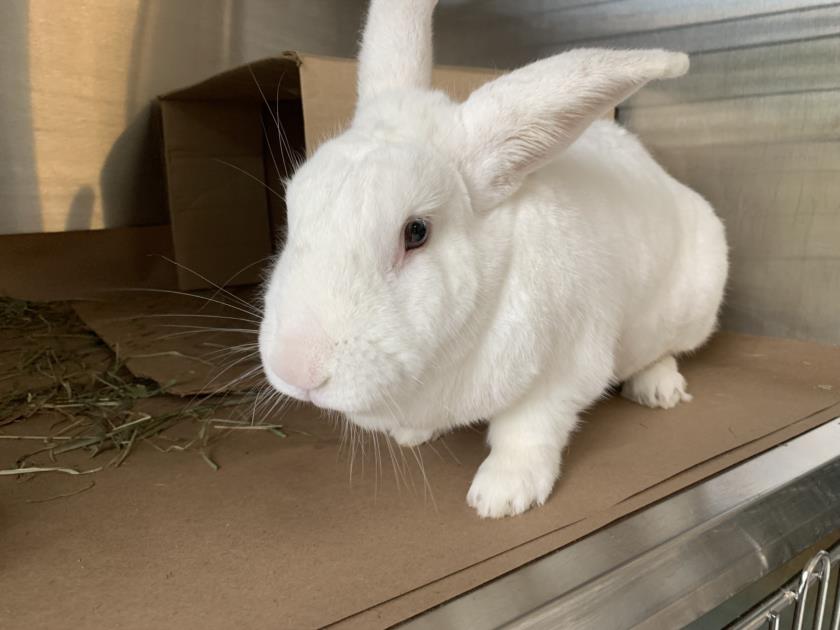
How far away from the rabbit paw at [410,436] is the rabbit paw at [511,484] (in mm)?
207

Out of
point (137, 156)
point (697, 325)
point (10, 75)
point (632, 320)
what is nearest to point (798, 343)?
point (697, 325)

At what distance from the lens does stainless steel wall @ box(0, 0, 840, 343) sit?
1.74m

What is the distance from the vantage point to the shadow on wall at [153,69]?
7.22 feet

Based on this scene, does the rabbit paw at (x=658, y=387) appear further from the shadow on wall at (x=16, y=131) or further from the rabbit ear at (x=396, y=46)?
the shadow on wall at (x=16, y=131)

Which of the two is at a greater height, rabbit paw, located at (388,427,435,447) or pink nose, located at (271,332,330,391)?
pink nose, located at (271,332,330,391)

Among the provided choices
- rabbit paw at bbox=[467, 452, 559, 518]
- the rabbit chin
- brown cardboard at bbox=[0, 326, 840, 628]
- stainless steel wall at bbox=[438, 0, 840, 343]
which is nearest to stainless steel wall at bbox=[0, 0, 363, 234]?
stainless steel wall at bbox=[438, 0, 840, 343]

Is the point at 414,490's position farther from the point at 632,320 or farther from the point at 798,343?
the point at 798,343

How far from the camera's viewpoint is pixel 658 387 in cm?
153

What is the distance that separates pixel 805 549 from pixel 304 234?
0.86 m

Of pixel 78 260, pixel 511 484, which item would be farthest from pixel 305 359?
pixel 78 260

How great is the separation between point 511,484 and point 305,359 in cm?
41

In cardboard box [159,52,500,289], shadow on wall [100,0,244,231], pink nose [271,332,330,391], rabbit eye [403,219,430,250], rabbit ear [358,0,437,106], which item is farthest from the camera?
shadow on wall [100,0,244,231]

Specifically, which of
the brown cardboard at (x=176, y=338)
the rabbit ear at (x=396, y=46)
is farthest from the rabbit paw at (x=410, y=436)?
the rabbit ear at (x=396, y=46)

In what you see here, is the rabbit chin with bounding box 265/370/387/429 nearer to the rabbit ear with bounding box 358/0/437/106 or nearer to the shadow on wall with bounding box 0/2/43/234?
the rabbit ear with bounding box 358/0/437/106
